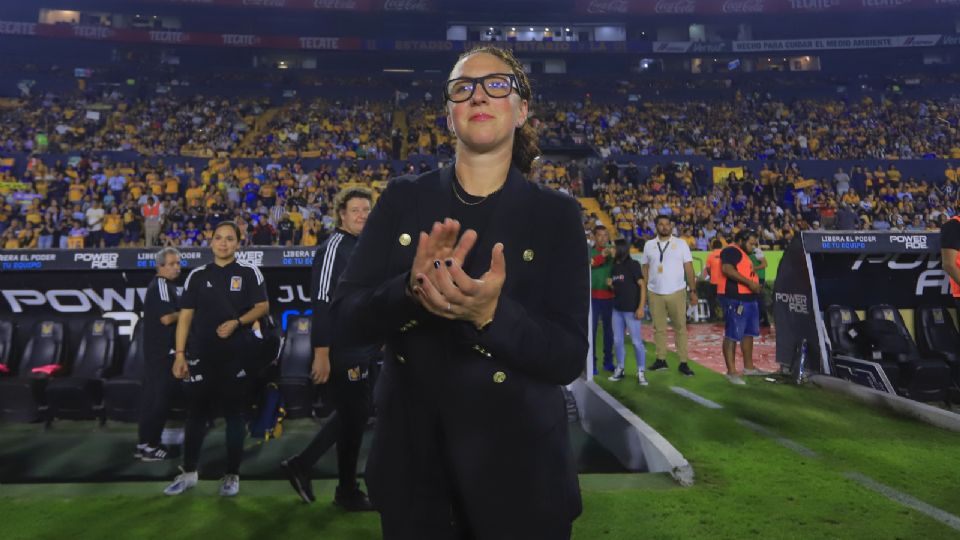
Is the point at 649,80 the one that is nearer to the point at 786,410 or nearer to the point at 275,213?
the point at 275,213

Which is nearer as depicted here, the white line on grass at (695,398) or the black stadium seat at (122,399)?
the black stadium seat at (122,399)

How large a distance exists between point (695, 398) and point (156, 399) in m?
6.45

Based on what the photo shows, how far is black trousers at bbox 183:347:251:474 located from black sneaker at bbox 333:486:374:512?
0.97 m

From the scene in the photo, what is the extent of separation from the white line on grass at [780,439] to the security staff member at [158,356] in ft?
20.2

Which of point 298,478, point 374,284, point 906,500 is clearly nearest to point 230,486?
point 298,478

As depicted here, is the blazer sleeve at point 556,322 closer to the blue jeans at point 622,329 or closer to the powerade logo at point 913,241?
the blue jeans at point 622,329

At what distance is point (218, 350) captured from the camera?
15.0ft

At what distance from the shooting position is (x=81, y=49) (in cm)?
3309

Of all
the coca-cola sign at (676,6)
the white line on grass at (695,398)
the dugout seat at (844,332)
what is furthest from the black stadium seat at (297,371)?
the coca-cola sign at (676,6)

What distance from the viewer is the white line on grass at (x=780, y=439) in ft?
17.5

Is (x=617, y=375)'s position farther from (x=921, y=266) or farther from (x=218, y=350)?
(x=218, y=350)

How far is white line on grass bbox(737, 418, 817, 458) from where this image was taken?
5340 millimetres

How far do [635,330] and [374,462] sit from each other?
7.74 m

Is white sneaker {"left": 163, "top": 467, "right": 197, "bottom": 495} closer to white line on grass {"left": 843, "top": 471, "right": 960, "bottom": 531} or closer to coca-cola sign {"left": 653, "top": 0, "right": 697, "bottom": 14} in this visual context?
white line on grass {"left": 843, "top": 471, "right": 960, "bottom": 531}
